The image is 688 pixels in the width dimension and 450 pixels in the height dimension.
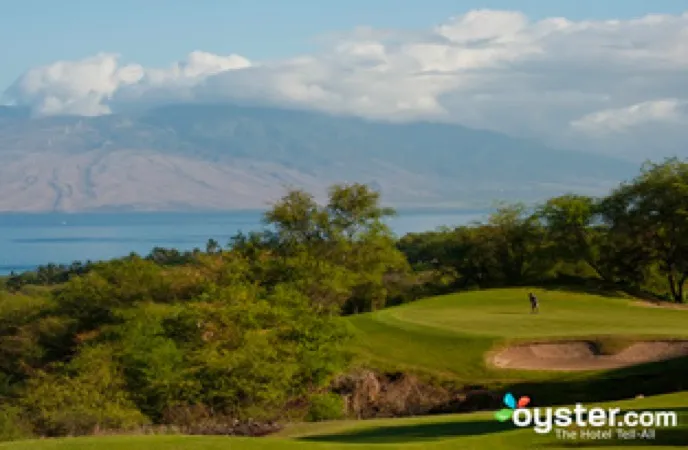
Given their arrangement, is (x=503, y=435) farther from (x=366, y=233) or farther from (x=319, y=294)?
(x=366, y=233)

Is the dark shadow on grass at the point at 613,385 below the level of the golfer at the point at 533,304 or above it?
below

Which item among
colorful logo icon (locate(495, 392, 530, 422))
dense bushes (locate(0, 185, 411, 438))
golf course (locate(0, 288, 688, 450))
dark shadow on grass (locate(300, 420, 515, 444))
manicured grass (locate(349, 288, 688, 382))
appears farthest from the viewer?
manicured grass (locate(349, 288, 688, 382))

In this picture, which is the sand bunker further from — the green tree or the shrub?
the green tree

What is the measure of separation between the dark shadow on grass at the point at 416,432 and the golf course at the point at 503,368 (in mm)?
29

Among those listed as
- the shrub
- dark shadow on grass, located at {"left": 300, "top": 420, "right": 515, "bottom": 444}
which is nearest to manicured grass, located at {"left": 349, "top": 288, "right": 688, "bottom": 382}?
dark shadow on grass, located at {"left": 300, "top": 420, "right": 515, "bottom": 444}

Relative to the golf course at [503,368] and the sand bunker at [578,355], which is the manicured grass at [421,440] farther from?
the sand bunker at [578,355]

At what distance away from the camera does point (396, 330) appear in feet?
134

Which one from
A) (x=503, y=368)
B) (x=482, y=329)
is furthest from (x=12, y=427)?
(x=482, y=329)

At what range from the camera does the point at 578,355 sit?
34875 millimetres

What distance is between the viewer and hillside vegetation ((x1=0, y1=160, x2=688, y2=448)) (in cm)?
3142

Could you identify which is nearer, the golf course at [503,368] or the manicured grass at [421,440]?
the manicured grass at [421,440]

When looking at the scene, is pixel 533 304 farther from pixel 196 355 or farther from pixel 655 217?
pixel 196 355

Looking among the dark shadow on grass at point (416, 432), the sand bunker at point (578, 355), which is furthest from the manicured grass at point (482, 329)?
the dark shadow on grass at point (416, 432)

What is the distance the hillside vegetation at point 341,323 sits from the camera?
31.4m
